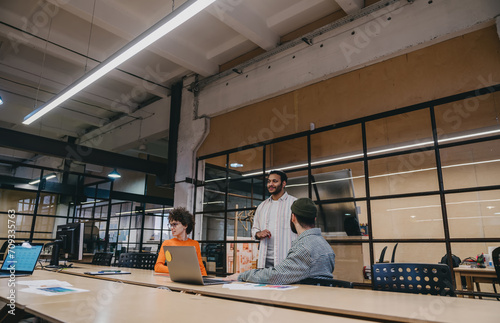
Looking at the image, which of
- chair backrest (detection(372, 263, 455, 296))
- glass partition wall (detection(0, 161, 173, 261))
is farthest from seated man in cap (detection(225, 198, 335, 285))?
glass partition wall (detection(0, 161, 173, 261))

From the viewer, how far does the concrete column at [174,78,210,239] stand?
5539 millimetres

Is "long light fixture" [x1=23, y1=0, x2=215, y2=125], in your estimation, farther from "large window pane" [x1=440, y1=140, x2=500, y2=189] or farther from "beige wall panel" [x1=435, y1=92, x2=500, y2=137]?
"large window pane" [x1=440, y1=140, x2=500, y2=189]

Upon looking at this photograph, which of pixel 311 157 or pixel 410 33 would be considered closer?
pixel 410 33

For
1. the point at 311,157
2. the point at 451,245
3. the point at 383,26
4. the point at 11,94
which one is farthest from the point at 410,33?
the point at 11,94

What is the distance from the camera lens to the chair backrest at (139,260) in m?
3.67

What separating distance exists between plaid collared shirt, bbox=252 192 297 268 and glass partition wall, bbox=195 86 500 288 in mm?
693

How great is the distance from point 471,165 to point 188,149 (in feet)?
13.2

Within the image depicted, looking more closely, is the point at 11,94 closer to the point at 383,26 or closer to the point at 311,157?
the point at 311,157

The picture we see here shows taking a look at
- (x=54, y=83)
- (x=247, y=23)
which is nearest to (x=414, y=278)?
(x=247, y=23)

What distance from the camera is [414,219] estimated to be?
12.3 ft

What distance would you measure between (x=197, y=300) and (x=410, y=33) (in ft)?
11.4

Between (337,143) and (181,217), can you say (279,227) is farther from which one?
(337,143)

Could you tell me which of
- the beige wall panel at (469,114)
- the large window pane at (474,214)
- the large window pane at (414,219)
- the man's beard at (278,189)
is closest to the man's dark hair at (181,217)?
the man's beard at (278,189)

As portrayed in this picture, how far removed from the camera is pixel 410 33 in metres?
3.55
